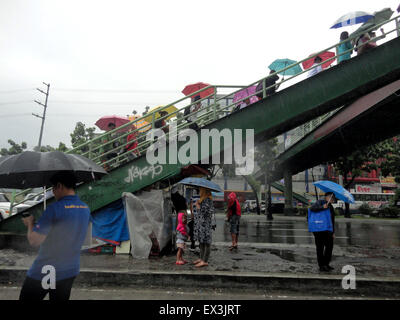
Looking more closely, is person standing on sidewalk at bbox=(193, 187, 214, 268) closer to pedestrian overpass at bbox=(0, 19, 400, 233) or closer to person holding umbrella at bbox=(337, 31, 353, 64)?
pedestrian overpass at bbox=(0, 19, 400, 233)

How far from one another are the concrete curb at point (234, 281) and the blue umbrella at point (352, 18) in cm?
644

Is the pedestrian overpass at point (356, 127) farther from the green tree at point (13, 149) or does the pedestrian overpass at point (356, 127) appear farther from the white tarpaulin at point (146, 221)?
the green tree at point (13, 149)

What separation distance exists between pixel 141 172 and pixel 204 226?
96.8 inches

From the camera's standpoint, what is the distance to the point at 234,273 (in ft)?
16.7

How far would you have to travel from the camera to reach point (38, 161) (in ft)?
9.25

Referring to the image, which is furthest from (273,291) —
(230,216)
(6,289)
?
(6,289)

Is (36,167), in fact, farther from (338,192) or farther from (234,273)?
(338,192)

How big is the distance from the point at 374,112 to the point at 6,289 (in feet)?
40.7

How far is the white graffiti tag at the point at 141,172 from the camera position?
7.19 meters

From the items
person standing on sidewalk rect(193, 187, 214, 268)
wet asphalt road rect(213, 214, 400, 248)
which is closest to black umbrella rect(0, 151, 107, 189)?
person standing on sidewalk rect(193, 187, 214, 268)

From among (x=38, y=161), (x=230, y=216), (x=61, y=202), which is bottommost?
(x=230, y=216)

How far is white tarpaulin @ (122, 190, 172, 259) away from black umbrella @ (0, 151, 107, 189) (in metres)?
3.47

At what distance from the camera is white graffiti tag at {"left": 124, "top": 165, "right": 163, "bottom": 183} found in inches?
283
